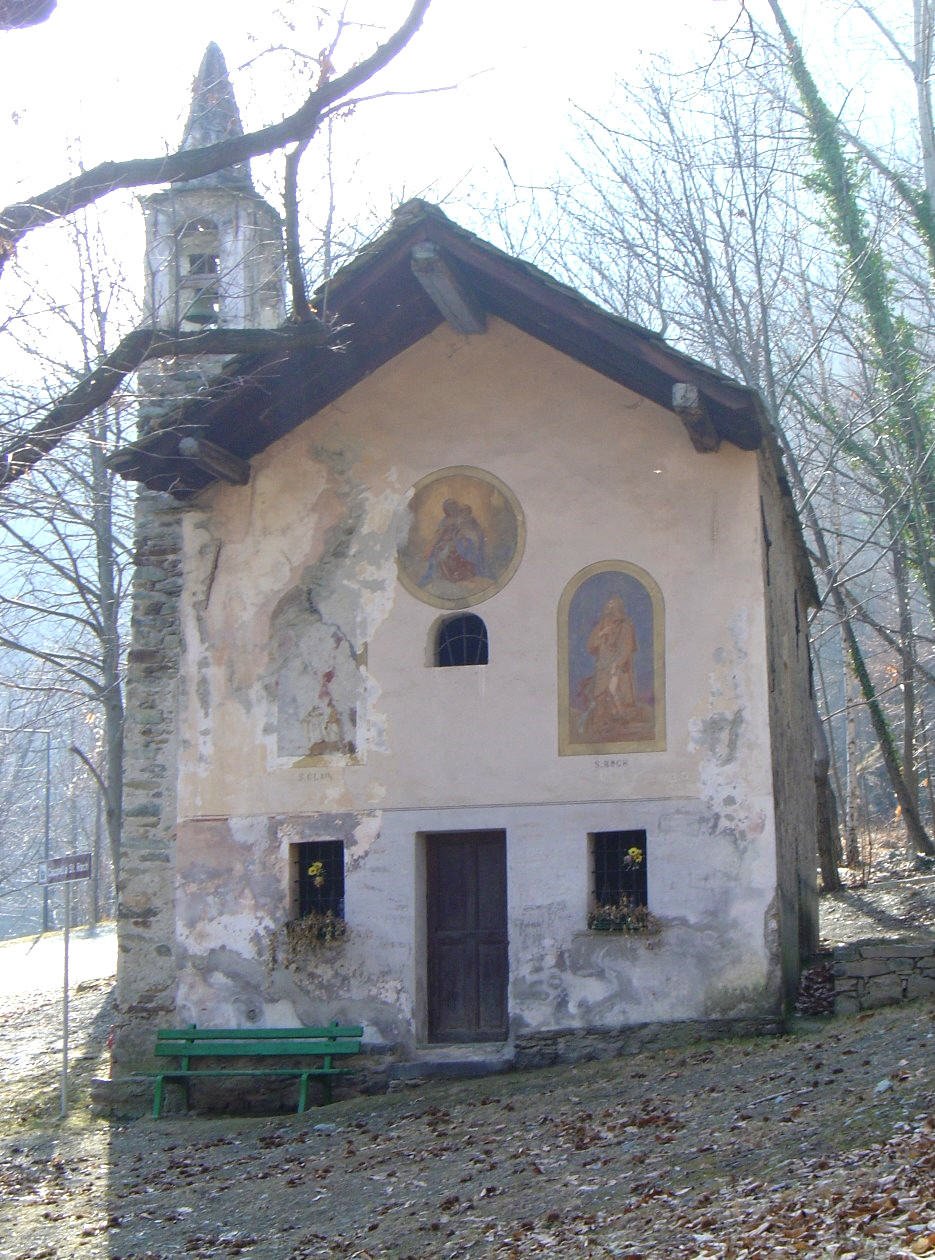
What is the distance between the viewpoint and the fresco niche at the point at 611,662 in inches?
493

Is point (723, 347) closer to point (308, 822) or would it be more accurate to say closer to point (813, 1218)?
point (308, 822)

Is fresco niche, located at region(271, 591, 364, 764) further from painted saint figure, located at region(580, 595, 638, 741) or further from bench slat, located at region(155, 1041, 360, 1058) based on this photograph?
bench slat, located at region(155, 1041, 360, 1058)

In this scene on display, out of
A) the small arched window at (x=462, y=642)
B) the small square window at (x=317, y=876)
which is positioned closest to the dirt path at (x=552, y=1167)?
the small square window at (x=317, y=876)

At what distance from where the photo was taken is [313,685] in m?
Answer: 13.3

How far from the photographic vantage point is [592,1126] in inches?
389

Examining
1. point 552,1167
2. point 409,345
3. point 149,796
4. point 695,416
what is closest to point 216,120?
point 409,345

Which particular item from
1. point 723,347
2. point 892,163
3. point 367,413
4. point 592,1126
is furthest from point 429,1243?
point 892,163

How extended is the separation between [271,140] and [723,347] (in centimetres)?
1455

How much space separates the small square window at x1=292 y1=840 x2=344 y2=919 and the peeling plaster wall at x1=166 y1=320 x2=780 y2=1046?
0.69 ft

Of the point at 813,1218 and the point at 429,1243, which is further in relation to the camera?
the point at 429,1243

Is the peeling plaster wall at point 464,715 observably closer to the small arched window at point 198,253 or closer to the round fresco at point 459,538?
the round fresco at point 459,538

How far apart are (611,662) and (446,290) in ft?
10.8

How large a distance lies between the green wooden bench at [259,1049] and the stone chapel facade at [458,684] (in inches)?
6.1

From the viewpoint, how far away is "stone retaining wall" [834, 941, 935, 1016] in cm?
1202
